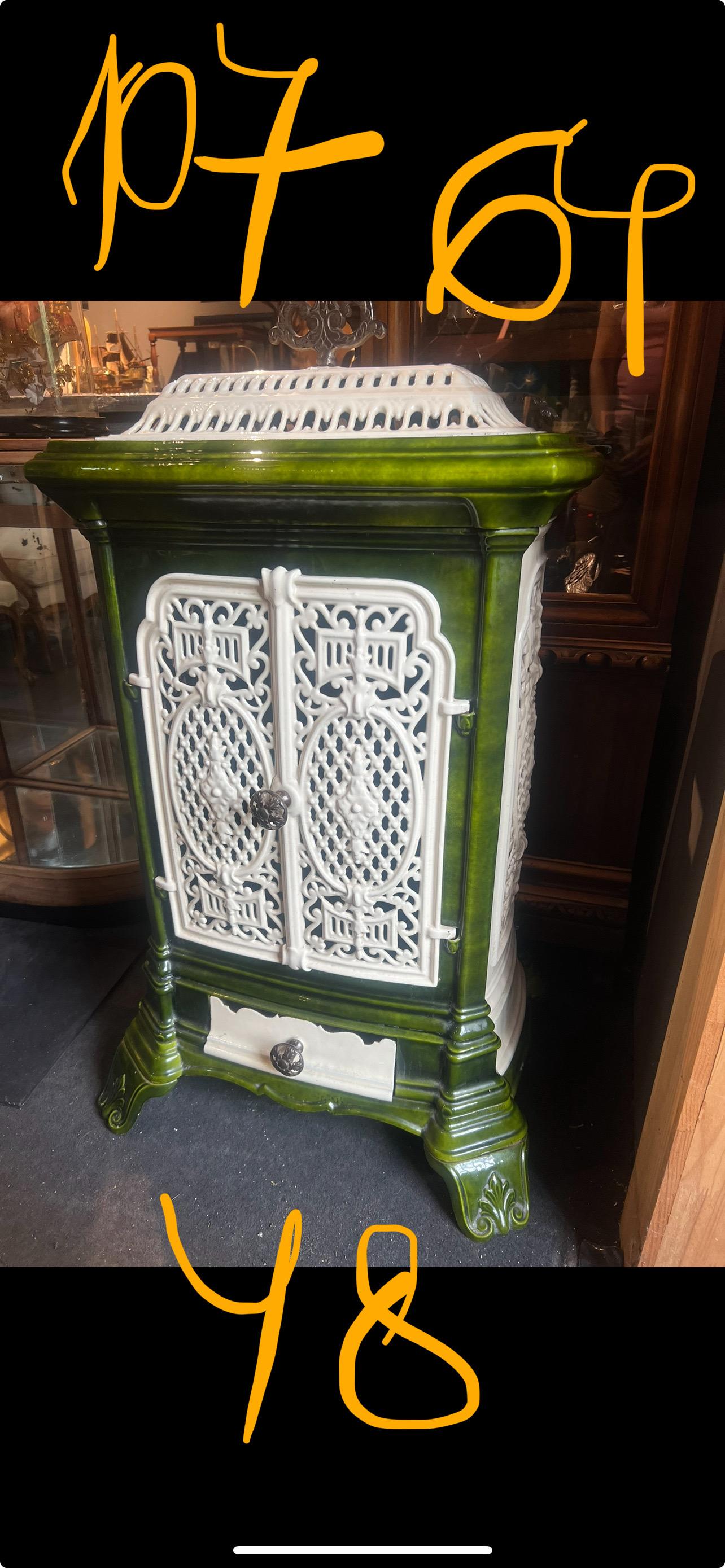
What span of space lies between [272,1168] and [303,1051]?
0.24m

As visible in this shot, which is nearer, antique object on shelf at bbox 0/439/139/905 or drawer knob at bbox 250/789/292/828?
drawer knob at bbox 250/789/292/828

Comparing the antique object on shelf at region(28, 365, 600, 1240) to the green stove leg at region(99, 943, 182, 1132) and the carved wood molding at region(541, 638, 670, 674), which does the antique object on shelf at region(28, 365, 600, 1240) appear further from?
the carved wood molding at region(541, 638, 670, 674)

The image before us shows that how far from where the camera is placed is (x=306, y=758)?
1123 millimetres

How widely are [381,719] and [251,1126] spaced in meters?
0.81

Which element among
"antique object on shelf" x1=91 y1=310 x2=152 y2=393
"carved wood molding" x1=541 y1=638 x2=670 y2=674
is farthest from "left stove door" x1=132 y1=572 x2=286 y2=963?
"antique object on shelf" x1=91 y1=310 x2=152 y2=393

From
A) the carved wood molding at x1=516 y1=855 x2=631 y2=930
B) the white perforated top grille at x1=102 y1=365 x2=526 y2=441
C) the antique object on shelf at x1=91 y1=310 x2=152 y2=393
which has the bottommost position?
the carved wood molding at x1=516 y1=855 x2=631 y2=930

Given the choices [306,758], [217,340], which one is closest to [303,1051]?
[306,758]

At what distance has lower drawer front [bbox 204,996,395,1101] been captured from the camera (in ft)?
4.15
